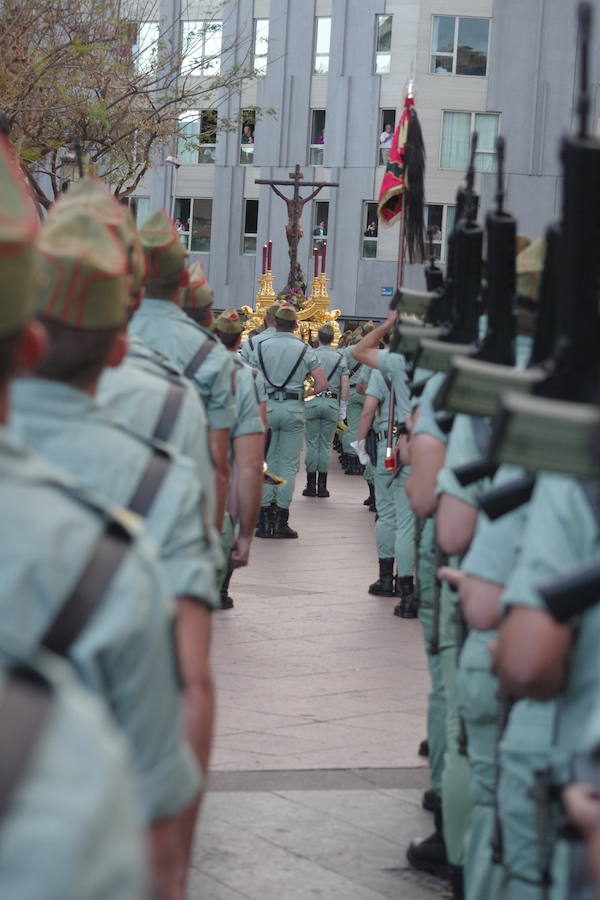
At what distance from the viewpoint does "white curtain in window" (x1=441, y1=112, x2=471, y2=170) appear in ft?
127

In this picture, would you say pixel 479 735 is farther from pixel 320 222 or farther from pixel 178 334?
pixel 320 222

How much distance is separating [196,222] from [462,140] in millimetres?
8349

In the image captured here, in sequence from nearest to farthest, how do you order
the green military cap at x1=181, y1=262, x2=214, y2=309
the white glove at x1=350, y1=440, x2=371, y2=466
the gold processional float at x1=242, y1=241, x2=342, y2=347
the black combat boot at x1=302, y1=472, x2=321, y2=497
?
1. the green military cap at x1=181, y1=262, x2=214, y2=309
2. the white glove at x1=350, y1=440, x2=371, y2=466
3. the black combat boot at x1=302, y1=472, x2=321, y2=497
4. the gold processional float at x1=242, y1=241, x2=342, y2=347

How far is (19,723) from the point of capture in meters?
1.37

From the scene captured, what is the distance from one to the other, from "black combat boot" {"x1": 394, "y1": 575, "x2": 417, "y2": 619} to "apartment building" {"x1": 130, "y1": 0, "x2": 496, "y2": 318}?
27.4 metres

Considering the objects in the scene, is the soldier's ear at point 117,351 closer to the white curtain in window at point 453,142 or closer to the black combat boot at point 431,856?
the black combat boot at point 431,856

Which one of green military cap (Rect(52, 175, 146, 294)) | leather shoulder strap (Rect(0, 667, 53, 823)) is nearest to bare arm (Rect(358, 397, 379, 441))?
green military cap (Rect(52, 175, 146, 294))

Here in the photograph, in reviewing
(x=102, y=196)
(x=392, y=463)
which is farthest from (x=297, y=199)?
(x=102, y=196)

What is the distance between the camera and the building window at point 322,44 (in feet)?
133

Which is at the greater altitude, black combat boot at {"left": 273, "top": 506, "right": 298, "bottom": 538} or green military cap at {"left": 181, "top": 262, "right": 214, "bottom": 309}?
green military cap at {"left": 181, "top": 262, "right": 214, "bottom": 309}

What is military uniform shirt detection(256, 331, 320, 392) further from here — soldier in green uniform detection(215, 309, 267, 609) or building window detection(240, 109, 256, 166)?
building window detection(240, 109, 256, 166)

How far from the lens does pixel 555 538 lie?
2658 millimetres

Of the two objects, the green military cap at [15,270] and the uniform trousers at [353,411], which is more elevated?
the green military cap at [15,270]

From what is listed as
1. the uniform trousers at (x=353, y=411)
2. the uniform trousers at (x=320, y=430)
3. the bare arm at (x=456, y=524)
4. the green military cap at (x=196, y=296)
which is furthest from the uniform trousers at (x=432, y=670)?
the uniform trousers at (x=353, y=411)
